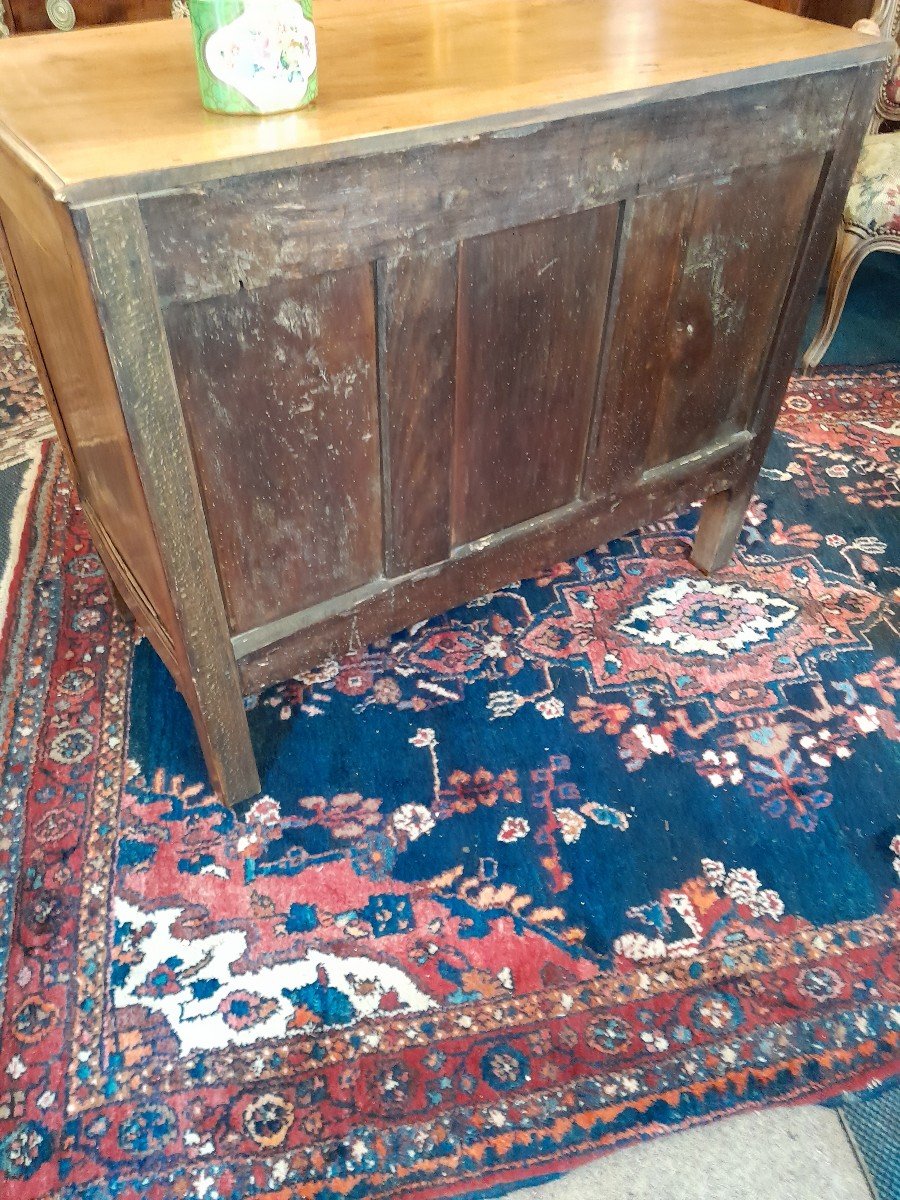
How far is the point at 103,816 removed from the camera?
135 centimetres

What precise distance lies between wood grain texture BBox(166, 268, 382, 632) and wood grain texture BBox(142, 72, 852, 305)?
0.04 m

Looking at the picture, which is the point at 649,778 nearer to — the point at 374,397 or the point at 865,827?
the point at 865,827

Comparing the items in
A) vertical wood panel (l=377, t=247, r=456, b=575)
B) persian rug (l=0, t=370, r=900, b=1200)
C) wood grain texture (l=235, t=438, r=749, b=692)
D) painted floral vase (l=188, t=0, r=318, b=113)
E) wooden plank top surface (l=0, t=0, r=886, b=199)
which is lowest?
persian rug (l=0, t=370, r=900, b=1200)

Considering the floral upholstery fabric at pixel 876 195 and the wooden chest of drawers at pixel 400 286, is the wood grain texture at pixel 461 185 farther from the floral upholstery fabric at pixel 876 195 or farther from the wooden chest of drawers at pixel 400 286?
the floral upholstery fabric at pixel 876 195

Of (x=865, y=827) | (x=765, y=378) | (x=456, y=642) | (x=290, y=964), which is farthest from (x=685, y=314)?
(x=290, y=964)

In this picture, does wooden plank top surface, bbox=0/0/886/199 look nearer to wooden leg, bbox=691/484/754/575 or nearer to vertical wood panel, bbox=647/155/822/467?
vertical wood panel, bbox=647/155/822/467

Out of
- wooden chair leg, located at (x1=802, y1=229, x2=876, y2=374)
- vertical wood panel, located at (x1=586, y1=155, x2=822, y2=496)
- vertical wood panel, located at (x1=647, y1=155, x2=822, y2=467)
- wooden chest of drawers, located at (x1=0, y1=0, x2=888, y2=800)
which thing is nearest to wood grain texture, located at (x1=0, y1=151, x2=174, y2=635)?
wooden chest of drawers, located at (x1=0, y1=0, x2=888, y2=800)

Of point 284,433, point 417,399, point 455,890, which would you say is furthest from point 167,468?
point 455,890

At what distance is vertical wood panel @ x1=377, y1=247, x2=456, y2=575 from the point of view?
3.42 feet

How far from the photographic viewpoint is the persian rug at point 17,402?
2.08m

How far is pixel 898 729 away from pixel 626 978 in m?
0.64

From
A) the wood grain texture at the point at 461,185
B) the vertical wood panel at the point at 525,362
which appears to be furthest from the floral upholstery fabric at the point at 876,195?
the vertical wood panel at the point at 525,362

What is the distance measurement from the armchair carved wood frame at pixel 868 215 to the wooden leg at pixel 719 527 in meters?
0.83

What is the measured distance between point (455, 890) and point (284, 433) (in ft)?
2.13
